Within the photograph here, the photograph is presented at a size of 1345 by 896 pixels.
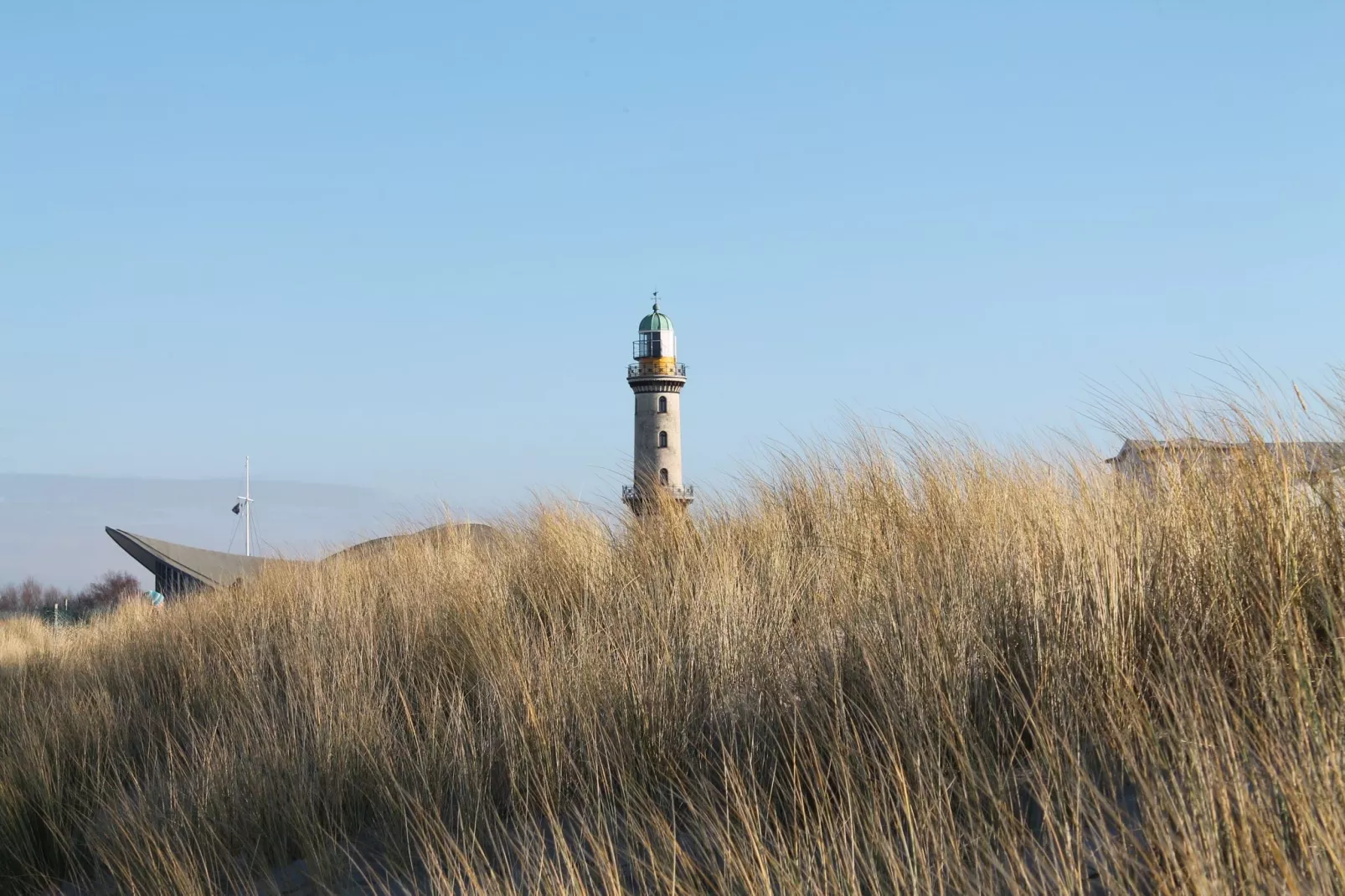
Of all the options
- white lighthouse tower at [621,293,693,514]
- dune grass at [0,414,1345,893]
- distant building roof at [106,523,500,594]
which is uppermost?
white lighthouse tower at [621,293,693,514]

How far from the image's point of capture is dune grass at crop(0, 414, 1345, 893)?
6.32 ft

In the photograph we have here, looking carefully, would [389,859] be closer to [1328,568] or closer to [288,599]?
[1328,568]

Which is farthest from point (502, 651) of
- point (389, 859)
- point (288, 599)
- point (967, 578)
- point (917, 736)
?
point (288, 599)

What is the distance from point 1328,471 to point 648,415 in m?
37.6

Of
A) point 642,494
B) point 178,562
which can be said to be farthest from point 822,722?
point 178,562

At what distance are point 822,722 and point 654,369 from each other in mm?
37913

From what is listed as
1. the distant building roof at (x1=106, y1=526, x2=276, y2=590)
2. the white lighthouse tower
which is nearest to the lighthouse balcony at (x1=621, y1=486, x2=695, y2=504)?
the distant building roof at (x1=106, y1=526, x2=276, y2=590)

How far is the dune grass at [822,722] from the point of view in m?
1.93

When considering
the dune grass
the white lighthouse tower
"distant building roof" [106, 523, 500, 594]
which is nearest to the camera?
the dune grass

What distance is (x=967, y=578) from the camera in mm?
3123

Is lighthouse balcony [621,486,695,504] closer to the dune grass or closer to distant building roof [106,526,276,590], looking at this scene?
the dune grass

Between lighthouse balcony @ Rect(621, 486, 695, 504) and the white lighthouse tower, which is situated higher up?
the white lighthouse tower

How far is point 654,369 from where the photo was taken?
40562 millimetres

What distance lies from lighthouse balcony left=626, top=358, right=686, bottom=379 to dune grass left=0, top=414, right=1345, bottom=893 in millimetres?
35031
